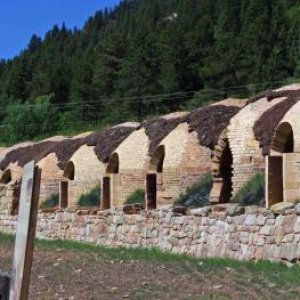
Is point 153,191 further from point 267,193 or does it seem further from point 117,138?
point 267,193

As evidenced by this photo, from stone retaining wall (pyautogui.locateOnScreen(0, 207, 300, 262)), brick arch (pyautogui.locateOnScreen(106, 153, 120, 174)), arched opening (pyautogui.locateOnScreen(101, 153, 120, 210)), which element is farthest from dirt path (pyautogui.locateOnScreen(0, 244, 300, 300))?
brick arch (pyautogui.locateOnScreen(106, 153, 120, 174))

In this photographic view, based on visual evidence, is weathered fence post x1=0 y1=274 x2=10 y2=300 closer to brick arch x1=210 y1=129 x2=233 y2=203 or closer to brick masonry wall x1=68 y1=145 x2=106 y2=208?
brick arch x1=210 y1=129 x2=233 y2=203

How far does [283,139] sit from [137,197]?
8.56 m

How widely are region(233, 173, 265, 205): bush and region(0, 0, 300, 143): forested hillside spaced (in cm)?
2566

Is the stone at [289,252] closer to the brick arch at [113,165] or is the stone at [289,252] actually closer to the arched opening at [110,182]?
the arched opening at [110,182]

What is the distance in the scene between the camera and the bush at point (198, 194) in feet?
69.5

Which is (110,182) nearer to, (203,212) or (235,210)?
(203,212)

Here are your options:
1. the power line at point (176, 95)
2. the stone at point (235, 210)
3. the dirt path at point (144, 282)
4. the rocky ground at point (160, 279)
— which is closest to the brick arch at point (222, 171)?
the stone at point (235, 210)

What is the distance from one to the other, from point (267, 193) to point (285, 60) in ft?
108

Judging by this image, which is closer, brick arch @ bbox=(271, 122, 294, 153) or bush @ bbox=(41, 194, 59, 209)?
brick arch @ bbox=(271, 122, 294, 153)

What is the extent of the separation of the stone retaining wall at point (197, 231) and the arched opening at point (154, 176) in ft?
6.83

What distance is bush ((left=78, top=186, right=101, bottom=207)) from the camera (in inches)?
1122

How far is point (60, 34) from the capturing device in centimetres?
12319

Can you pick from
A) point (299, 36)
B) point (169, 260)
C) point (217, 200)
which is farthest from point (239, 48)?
point (169, 260)
